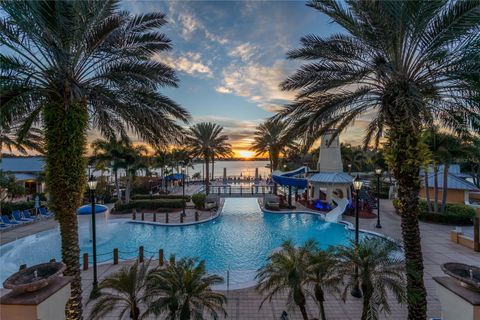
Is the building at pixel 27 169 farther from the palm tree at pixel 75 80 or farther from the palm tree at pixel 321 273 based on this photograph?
the palm tree at pixel 321 273

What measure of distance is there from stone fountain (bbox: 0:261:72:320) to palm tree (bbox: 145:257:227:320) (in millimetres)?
1633

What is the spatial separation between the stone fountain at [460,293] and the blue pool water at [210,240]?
5.80 m

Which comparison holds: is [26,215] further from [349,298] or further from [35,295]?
[349,298]

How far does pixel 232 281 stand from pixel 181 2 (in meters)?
10.9

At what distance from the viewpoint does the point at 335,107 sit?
679 cm

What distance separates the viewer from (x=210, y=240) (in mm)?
15109

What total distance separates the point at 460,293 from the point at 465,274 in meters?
0.45

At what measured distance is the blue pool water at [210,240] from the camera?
12.0 m

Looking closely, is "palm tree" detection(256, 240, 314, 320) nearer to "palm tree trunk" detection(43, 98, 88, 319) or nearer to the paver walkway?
the paver walkway

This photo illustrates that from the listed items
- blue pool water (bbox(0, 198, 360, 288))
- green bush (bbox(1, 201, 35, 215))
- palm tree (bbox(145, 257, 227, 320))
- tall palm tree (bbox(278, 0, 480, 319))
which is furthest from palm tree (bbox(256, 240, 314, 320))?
green bush (bbox(1, 201, 35, 215))

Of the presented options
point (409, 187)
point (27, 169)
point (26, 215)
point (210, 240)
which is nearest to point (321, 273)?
point (409, 187)

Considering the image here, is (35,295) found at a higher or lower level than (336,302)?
higher

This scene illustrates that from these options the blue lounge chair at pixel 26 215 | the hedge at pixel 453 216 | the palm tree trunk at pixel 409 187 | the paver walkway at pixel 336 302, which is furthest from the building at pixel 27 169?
the hedge at pixel 453 216

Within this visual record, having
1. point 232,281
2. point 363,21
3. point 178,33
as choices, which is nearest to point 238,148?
point 178,33
